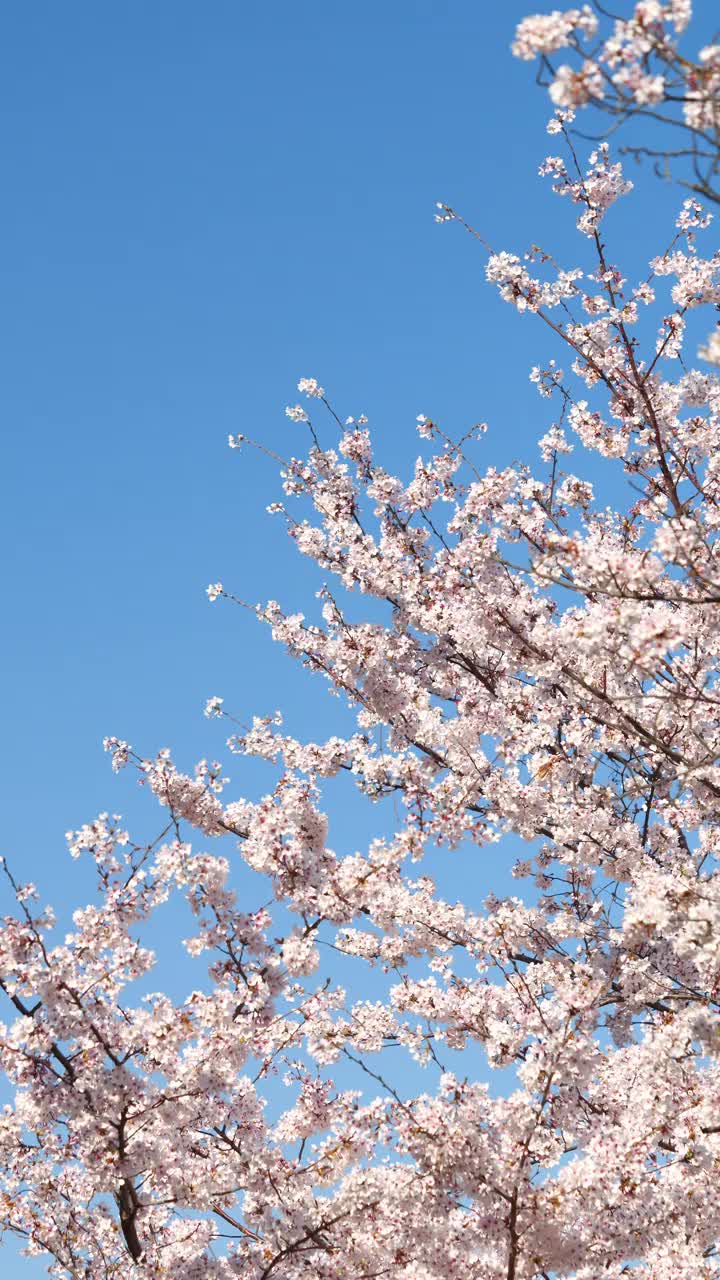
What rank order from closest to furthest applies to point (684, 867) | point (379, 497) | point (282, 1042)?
point (684, 867), point (282, 1042), point (379, 497)

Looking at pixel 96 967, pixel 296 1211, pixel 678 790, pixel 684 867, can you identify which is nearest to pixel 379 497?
pixel 678 790

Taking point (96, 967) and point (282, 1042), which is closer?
point (96, 967)

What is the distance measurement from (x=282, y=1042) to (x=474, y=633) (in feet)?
15.2

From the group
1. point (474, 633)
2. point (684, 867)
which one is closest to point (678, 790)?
point (684, 867)

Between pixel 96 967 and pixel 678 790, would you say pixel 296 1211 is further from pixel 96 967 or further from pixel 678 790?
pixel 678 790

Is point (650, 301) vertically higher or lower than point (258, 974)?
higher

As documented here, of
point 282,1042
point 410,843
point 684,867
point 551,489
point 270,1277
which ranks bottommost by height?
point 270,1277

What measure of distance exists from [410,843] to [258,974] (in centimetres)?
280

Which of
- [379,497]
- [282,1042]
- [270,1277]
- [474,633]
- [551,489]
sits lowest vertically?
[270,1277]

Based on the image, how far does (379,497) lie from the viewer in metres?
13.4

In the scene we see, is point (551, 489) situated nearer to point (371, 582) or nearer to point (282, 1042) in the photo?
point (371, 582)

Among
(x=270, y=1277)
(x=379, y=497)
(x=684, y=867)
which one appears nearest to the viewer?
(x=270, y=1277)

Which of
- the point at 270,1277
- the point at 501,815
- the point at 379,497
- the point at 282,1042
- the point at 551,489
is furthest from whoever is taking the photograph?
the point at 379,497

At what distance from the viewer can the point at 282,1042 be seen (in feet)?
34.4
